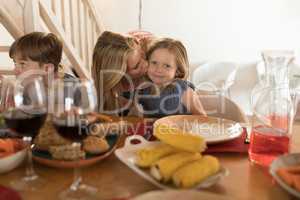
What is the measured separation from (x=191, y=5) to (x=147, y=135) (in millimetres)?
2894

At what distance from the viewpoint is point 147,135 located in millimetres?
1084

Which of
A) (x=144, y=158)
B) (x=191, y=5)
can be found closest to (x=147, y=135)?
(x=144, y=158)

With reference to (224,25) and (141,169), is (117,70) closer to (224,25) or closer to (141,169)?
(141,169)

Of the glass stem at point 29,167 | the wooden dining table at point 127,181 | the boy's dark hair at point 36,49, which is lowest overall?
the wooden dining table at point 127,181

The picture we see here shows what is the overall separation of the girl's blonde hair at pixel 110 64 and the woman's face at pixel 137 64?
0.08ft

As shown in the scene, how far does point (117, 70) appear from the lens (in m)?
1.53

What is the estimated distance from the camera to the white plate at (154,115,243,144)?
3.46 ft

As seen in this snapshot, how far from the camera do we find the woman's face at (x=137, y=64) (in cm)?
156

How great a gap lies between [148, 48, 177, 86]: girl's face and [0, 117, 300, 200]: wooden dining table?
635mm

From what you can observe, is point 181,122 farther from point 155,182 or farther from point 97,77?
point 97,77

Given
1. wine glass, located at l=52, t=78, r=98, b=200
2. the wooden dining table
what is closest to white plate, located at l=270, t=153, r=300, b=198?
the wooden dining table

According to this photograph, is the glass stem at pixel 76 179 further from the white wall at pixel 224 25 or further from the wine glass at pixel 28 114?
the white wall at pixel 224 25

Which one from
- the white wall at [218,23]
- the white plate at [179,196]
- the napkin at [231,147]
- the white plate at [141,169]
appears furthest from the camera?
the white wall at [218,23]

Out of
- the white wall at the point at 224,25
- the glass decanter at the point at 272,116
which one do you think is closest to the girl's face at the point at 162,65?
the glass decanter at the point at 272,116
